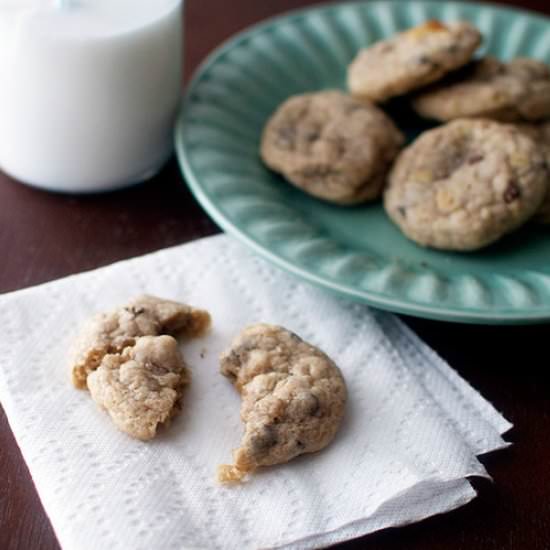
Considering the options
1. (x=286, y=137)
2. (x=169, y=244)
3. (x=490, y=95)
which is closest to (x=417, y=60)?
(x=490, y=95)

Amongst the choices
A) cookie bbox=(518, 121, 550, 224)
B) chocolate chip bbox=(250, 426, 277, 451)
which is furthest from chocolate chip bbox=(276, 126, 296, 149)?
chocolate chip bbox=(250, 426, 277, 451)

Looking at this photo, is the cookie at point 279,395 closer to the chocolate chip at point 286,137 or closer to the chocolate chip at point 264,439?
the chocolate chip at point 264,439

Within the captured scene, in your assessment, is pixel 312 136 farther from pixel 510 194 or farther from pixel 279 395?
pixel 279 395

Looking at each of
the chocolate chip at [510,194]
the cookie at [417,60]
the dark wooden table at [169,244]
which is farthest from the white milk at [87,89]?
the chocolate chip at [510,194]

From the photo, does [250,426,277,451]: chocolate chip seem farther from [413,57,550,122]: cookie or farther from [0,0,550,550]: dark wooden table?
[413,57,550,122]: cookie

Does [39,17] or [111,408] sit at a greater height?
[39,17]

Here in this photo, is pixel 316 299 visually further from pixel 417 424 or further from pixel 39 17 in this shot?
pixel 39 17

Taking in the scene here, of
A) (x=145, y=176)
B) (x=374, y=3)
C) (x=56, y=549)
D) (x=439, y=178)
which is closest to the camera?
(x=56, y=549)

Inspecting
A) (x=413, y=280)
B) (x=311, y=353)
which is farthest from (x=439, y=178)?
(x=311, y=353)
